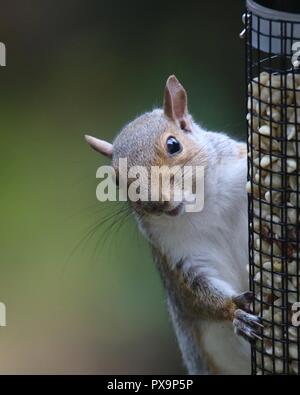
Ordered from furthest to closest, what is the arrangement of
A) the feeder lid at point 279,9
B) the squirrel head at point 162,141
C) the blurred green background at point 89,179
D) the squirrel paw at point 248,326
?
the blurred green background at point 89,179 < the squirrel head at point 162,141 < the squirrel paw at point 248,326 < the feeder lid at point 279,9

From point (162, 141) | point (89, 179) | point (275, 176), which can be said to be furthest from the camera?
point (89, 179)

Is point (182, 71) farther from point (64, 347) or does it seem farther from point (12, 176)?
point (64, 347)

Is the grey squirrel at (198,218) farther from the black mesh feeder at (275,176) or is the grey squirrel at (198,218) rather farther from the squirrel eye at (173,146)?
the black mesh feeder at (275,176)

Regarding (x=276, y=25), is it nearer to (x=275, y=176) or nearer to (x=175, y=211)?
(x=275, y=176)

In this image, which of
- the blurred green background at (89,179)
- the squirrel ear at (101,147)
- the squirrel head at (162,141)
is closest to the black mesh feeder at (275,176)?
the squirrel head at (162,141)

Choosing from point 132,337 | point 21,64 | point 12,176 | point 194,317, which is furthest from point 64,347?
point 194,317

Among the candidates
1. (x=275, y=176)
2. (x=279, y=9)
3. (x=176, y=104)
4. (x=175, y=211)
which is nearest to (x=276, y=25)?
(x=279, y=9)

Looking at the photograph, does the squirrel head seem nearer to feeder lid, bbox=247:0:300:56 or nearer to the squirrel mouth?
the squirrel mouth
